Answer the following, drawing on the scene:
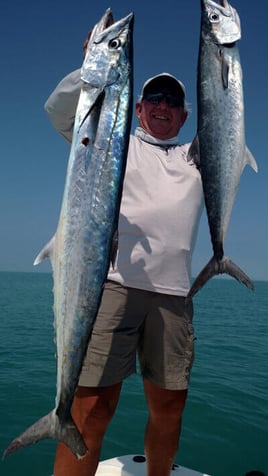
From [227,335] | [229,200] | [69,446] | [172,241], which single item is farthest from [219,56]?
[227,335]

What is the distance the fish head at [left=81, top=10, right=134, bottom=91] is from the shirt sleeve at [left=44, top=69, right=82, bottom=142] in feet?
0.88

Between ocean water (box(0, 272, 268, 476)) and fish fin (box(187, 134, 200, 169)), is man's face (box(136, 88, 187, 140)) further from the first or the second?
ocean water (box(0, 272, 268, 476))

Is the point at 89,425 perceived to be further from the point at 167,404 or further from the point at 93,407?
the point at 167,404

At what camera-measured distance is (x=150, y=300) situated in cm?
322

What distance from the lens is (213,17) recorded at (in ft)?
10.4

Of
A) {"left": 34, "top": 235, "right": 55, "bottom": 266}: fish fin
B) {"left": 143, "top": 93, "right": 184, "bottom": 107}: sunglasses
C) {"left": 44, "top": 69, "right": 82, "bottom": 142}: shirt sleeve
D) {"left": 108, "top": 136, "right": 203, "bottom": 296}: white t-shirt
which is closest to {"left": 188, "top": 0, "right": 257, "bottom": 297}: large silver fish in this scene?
{"left": 108, "top": 136, "right": 203, "bottom": 296}: white t-shirt

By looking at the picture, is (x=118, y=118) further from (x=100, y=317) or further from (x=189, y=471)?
(x=189, y=471)

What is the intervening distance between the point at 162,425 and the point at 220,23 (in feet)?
10.6

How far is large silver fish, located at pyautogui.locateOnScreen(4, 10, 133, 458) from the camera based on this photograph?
95.3 inches

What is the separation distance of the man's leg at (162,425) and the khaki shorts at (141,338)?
0.09 meters

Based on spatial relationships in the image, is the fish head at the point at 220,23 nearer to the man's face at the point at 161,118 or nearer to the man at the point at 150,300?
the man's face at the point at 161,118

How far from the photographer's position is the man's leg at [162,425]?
3.24 metres

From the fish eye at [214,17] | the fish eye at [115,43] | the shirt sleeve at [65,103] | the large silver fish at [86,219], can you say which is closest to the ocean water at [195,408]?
the large silver fish at [86,219]

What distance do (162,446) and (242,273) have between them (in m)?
1.56
